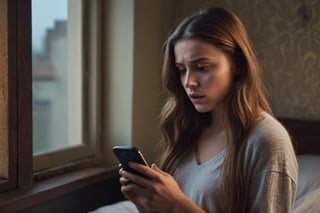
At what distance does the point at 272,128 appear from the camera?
1.00 metres

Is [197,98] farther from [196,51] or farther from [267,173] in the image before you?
[267,173]

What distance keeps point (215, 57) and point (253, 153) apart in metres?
0.23

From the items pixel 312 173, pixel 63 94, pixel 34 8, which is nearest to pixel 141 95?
pixel 63 94

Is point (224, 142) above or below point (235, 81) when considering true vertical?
below

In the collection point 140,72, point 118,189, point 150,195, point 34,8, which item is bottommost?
point 118,189

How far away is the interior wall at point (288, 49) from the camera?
2.26 metres

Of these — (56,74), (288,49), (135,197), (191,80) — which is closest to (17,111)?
(56,74)

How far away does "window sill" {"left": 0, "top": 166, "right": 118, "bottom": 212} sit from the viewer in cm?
160

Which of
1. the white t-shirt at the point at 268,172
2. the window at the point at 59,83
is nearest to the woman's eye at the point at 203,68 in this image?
the white t-shirt at the point at 268,172

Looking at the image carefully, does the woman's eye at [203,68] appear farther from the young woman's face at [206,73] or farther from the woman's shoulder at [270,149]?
the woman's shoulder at [270,149]

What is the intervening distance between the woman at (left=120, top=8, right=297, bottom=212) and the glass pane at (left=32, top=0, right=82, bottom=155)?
0.89m

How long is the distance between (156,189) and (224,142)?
20 cm

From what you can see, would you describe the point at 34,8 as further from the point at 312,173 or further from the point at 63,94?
the point at 312,173

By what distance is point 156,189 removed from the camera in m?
1.06
